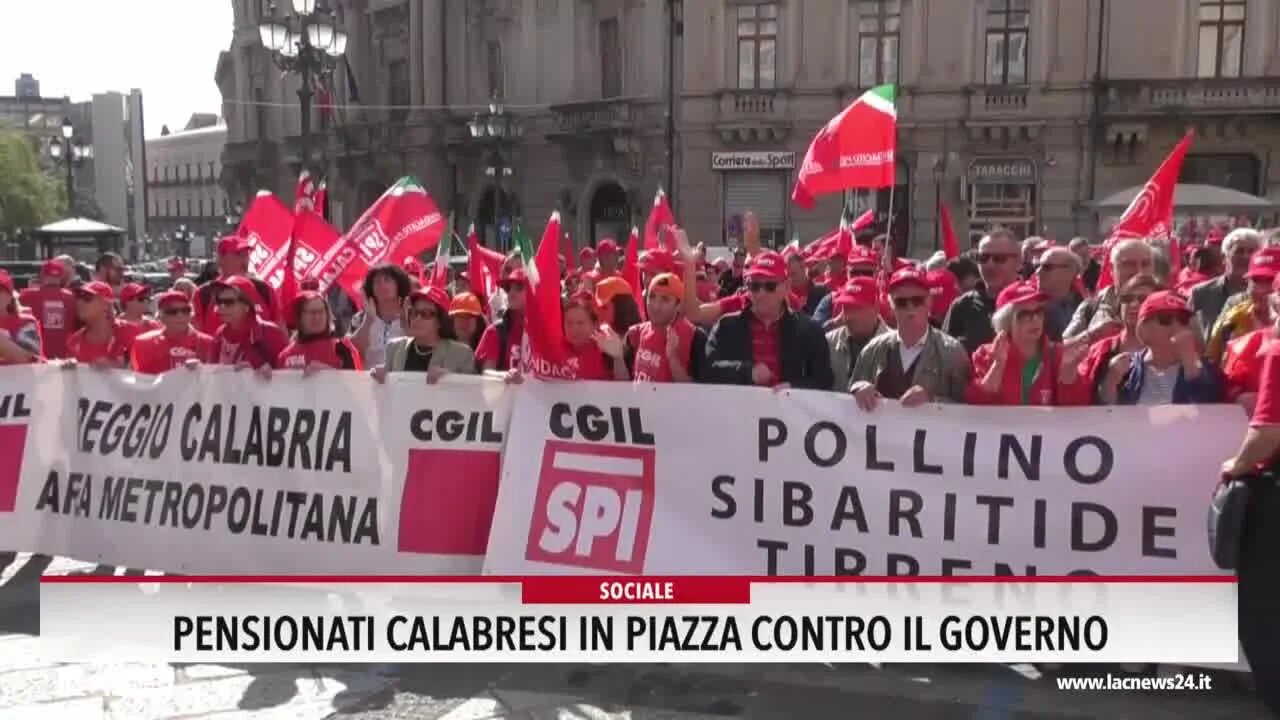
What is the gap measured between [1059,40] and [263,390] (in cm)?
2507

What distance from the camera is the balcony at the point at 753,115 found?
27.9 metres

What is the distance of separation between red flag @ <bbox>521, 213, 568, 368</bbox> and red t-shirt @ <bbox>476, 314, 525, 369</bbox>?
769mm

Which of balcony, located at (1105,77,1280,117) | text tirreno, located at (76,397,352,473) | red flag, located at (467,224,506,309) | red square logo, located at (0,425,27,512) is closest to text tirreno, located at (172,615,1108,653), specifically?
text tirreno, located at (76,397,352,473)

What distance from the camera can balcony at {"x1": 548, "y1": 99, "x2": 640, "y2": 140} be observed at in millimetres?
29344

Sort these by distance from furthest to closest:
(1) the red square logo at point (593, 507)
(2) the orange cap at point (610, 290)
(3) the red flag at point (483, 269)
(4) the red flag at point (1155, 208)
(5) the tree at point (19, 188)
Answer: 1. (5) the tree at point (19, 188)
2. (3) the red flag at point (483, 269)
3. (4) the red flag at point (1155, 208)
4. (2) the orange cap at point (610, 290)
5. (1) the red square logo at point (593, 507)

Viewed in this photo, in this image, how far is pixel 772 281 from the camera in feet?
17.3

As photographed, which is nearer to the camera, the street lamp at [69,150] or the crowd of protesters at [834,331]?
the crowd of protesters at [834,331]

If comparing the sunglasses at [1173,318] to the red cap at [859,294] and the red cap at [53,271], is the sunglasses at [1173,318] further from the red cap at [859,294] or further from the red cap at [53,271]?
the red cap at [53,271]

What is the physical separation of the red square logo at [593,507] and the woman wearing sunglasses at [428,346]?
791 millimetres

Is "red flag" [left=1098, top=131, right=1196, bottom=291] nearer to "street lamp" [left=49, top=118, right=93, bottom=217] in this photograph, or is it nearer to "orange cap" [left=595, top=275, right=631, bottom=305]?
"orange cap" [left=595, top=275, right=631, bottom=305]

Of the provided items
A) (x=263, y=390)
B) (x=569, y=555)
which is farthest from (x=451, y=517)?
(x=263, y=390)

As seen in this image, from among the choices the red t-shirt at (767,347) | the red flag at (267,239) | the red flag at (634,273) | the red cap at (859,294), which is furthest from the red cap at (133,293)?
the red cap at (859,294)

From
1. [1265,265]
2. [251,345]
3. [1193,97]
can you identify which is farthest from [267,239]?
[1193,97]

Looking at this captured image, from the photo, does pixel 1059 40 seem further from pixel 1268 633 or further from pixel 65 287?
pixel 1268 633
